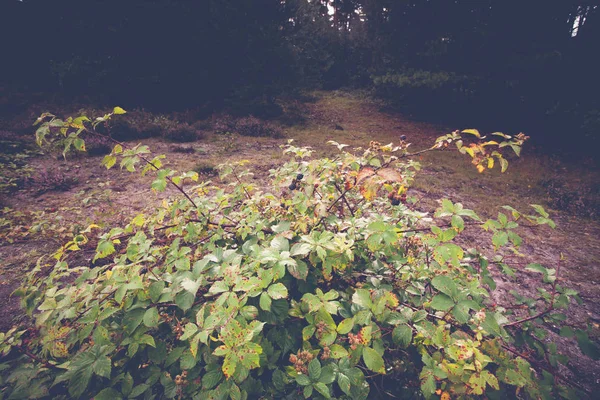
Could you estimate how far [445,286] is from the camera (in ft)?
3.99

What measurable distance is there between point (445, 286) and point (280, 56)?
11189 millimetres

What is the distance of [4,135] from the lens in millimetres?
6883

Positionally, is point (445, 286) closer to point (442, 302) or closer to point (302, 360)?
point (442, 302)

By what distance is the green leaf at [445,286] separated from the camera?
120 centimetres

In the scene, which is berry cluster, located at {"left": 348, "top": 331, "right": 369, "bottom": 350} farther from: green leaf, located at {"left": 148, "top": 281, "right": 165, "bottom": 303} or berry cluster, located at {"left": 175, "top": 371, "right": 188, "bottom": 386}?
green leaf, located at {"left": 148, "top": 281, "right": 165, "bottom": 303}

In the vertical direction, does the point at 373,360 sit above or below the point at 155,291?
below

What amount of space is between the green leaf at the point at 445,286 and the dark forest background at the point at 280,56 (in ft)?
33.8

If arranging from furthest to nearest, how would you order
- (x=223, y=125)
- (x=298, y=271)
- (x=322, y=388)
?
(x=223, y=125) < (x=298, y=271) < (x=322, y=388)

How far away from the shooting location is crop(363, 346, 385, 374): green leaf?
1117 millimetres

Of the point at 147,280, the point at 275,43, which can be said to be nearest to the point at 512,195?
the point at 147,280

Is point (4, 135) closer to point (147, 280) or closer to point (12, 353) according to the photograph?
point (12, 353)

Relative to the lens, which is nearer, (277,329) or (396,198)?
(277,329)

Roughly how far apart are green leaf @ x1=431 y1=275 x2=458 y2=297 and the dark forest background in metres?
10.3

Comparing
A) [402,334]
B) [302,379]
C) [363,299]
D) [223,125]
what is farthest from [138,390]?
[223,125]
